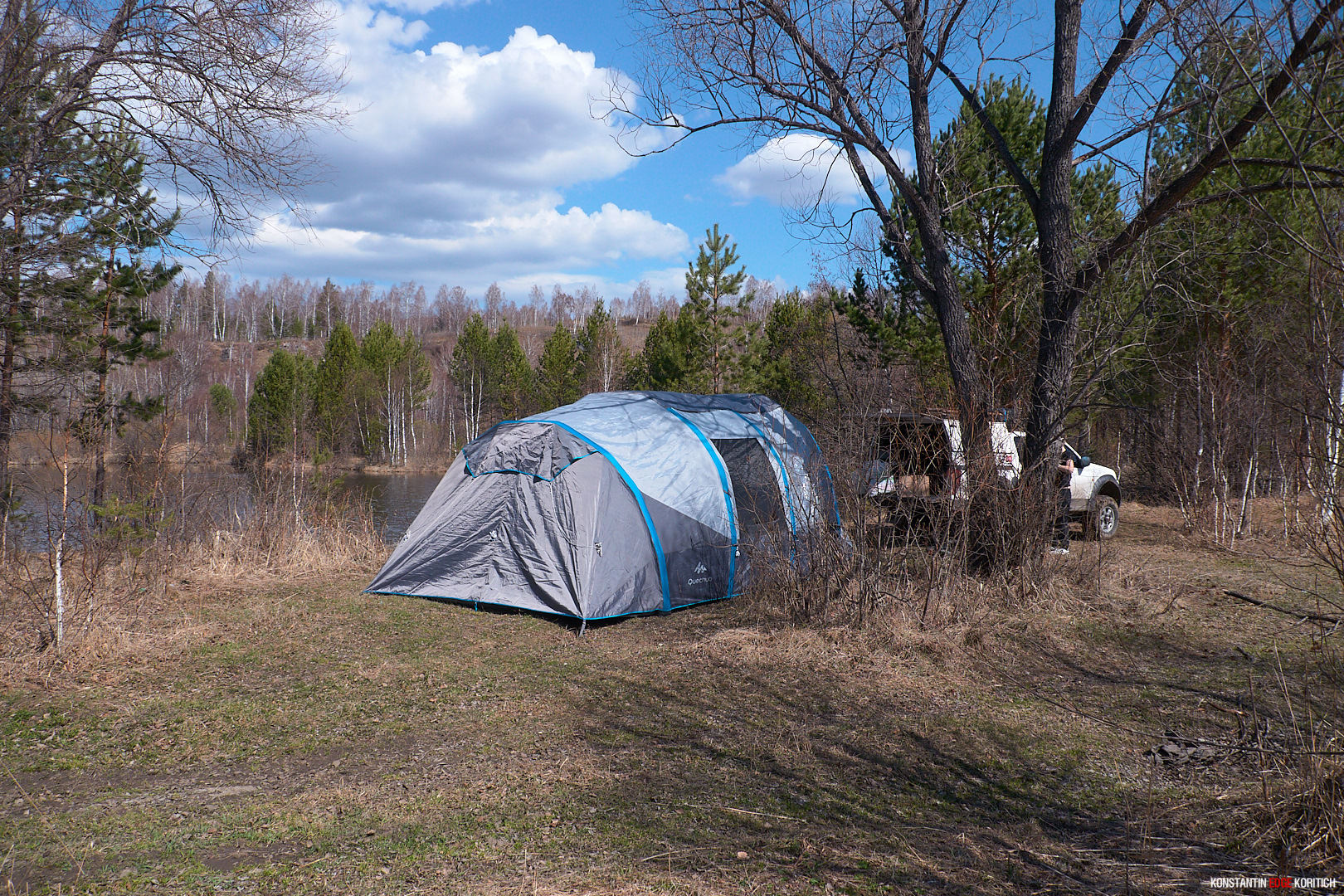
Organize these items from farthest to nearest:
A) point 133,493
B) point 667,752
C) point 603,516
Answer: point 133,493 < point 603,516 < point 667,752

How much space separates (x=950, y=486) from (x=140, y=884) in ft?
19.6

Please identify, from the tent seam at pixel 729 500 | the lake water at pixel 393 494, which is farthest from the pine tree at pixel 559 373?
the tent seam at pixel 729 500

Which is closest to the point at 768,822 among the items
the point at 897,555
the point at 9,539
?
the point at 897,555

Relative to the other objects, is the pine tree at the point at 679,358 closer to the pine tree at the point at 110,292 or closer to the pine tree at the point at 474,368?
the pine tree at the point at 474,368

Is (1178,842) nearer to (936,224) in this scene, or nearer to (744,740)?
(744,740)

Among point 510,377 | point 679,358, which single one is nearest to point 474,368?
point 510,377

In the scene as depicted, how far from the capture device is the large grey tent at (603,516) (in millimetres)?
7242

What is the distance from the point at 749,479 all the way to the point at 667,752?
4418 mm

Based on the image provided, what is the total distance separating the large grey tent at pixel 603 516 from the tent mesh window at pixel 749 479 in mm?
15

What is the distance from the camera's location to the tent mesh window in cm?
814

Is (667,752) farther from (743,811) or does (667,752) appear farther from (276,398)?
(276,398)

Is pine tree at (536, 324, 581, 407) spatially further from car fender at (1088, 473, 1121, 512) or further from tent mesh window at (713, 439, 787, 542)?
tent mesh window at (713, 439, 787, 542)

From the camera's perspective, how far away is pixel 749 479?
27.8 feet

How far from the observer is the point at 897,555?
21.0ft
